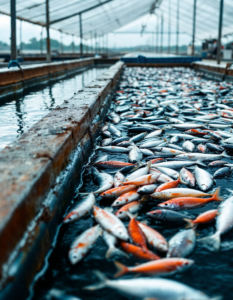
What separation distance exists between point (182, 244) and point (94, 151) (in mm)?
2713

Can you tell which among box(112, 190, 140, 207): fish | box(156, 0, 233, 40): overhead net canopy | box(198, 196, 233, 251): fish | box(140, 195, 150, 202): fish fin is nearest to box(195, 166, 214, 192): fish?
box(198, 196, 233, 251): fish

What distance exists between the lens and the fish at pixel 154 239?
2.18 m

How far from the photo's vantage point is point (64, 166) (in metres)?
3.08

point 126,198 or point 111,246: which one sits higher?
point 126,198

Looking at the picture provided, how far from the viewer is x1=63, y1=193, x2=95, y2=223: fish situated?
8.55 feet

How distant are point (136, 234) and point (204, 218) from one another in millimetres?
640

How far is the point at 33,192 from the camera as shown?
2.05 metres

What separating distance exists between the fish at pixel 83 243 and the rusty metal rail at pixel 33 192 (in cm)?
20

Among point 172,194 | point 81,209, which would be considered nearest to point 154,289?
point 81,209

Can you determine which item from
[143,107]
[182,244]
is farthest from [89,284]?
[143,107]

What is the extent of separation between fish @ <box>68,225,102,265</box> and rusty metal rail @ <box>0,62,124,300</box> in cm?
20

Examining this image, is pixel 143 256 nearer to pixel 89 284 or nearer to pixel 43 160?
pixel 89 284

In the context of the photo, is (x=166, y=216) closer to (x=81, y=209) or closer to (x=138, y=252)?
(x=138, y=252)

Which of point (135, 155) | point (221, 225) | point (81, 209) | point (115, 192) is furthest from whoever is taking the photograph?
point (135, 155)
